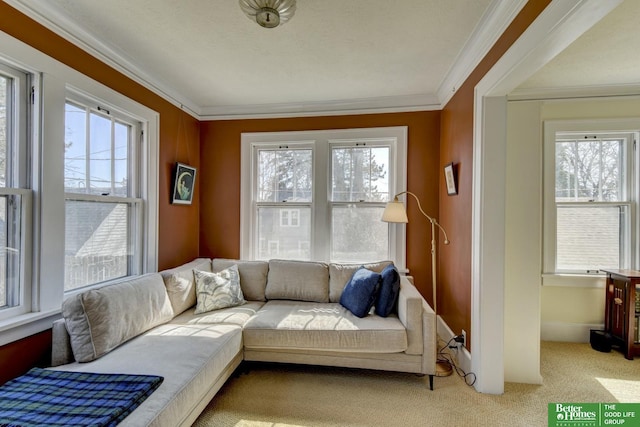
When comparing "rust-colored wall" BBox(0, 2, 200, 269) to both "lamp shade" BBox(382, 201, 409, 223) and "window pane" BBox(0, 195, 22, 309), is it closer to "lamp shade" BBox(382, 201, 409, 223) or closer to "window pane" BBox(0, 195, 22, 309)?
"window pane" BBox(0, 195, 22, 309)

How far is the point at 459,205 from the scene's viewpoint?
8.57 feet

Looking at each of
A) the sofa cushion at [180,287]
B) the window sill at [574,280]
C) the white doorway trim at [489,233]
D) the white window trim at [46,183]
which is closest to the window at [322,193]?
the sofa cushion at [180,287]

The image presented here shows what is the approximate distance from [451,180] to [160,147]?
2.89m

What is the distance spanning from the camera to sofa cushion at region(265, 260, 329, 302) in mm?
2904

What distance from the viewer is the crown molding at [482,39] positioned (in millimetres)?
1708

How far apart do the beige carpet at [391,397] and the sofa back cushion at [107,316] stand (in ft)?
2.45

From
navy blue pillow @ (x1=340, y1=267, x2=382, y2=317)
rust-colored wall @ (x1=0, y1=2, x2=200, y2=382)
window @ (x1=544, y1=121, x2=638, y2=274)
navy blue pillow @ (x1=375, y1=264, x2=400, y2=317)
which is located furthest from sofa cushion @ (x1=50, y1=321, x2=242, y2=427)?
window @ (x1=544, y1=121, x2=638, y2=274)

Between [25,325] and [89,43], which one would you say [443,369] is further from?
[89,43]

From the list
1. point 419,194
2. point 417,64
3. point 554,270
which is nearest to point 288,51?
point 417,64

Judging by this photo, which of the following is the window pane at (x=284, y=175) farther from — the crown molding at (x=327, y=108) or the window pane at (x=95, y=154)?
the window pane at (x=95, y=154)

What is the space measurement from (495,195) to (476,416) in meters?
1.49

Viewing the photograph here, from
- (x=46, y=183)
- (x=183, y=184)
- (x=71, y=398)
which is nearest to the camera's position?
(x=71, y=398)

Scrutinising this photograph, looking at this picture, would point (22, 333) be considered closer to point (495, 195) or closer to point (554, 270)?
point (495, 195)

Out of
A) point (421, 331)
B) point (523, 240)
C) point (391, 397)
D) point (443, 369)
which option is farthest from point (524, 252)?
point (391, 397)
